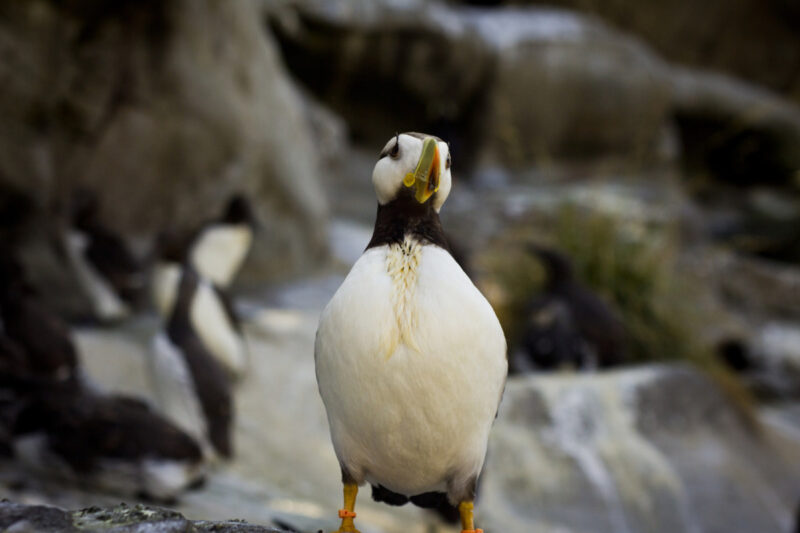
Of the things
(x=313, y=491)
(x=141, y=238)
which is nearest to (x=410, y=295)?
(x=313, y=491)

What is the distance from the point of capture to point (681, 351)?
22.4ft

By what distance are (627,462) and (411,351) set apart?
3807 millimetres

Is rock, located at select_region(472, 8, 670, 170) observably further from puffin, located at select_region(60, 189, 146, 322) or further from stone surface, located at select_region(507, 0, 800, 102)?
puffin, located at select_region(60, 189, 146, 322)

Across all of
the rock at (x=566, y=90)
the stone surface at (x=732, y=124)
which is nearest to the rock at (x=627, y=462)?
the rock at (x=566, y=90)

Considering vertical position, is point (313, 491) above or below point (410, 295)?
below

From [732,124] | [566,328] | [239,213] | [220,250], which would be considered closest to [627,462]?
[566,328]

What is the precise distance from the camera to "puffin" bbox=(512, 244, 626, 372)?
19.3 ft

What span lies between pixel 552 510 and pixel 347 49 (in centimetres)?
758

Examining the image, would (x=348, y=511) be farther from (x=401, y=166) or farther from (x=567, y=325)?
(x=567, y=325)

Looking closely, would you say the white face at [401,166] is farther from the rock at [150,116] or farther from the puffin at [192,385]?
the rock at [150,116]

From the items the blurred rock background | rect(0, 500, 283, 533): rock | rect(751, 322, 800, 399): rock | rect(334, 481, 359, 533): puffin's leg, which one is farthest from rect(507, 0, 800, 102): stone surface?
rect(0, 500, 283, 533): rock

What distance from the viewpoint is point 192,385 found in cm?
468

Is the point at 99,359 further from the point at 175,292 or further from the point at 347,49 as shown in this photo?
the point at 347,49

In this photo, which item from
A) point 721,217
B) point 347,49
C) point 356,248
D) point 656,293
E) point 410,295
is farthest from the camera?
point 721,217
